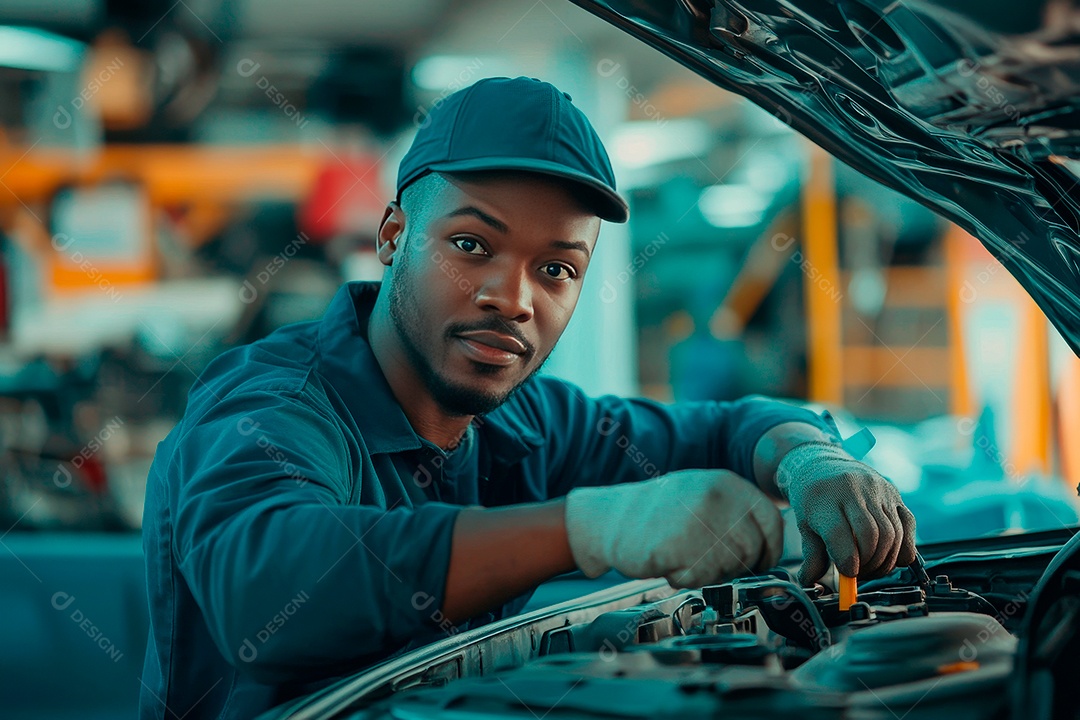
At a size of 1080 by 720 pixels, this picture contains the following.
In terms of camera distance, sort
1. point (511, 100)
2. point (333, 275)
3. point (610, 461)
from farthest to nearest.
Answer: point (333, 275), point (610, 461), point (511, 100)

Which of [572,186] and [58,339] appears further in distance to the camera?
[58,339]

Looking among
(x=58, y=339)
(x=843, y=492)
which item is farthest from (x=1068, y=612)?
(x=58, y=339)

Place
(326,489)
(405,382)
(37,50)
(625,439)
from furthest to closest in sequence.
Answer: (37,50) < (625,439) < (405,382) < (326,489)

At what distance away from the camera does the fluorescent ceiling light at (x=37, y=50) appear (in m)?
4.90

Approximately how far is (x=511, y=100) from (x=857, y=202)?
5579 mm

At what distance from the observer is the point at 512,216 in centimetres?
128

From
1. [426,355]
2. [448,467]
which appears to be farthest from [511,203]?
[448,467]

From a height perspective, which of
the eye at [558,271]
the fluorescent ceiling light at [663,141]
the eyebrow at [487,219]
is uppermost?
the fluorescent ceiling light at [663,141]

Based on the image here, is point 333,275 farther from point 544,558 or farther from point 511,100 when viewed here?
point 544,558

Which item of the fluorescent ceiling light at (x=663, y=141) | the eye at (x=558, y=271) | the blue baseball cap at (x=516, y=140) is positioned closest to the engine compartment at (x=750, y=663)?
the eye at (x=558, y=271)

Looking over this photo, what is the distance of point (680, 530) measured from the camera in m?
0.92

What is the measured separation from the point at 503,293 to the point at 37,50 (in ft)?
16.1

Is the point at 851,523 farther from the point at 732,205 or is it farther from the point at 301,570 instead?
the point at 732,205

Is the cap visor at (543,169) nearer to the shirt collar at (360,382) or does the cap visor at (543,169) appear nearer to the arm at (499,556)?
the shirt collar at (360,382)
